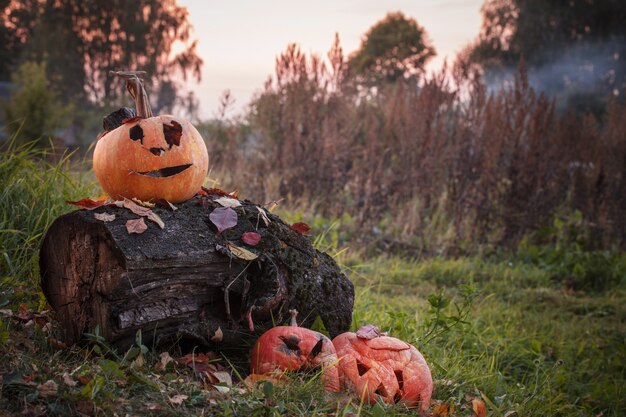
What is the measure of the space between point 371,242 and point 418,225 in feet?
2.70

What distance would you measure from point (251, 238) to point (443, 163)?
4.97 meters

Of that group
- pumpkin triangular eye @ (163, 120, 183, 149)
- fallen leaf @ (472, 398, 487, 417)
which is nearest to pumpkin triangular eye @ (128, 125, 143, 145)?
pumpkin triangular eye @ (163, 120, 183, 149)

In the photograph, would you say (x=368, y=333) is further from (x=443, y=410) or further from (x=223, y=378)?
(x=223, y=378)

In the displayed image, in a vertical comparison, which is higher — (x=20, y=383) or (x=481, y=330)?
(x=20, y=383)

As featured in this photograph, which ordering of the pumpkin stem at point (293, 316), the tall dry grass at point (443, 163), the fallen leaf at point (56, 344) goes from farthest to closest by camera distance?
the tall dry grass at point (443, 163) < the pumpkin stem at point (293, 316) < the fallen leaf at point (56, 344)

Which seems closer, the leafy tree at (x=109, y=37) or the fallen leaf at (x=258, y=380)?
the fallen leaf at (x=258, y=380)

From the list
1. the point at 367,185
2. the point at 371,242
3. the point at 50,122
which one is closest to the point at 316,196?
the point at 367,185

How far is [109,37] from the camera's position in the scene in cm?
3244

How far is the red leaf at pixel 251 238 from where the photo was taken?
286 centimetres

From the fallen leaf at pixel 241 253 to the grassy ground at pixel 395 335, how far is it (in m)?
0.49

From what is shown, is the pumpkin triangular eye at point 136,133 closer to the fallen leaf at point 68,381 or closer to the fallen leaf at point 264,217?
the fallen leaf at point 264,217

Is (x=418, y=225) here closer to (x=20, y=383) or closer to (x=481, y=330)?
(x=481, y=330)

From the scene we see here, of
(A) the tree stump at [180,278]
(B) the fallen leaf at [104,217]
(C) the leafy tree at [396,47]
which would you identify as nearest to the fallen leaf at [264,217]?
(A) the tree stump at [180,278]

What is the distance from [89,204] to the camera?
9.52 feet
